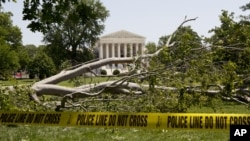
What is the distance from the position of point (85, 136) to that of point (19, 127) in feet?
6.57

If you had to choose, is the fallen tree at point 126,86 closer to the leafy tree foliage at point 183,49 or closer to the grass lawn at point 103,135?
the leafy tree foliage at point 183,49

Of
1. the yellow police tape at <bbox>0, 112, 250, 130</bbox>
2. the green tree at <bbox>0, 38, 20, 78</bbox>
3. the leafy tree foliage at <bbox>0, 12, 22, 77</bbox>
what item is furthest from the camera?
the leafy tree foliage at <bbox>0, 12, 22, 77</bbox>

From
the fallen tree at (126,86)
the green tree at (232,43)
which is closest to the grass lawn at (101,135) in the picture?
the fallen tree at (126,86)

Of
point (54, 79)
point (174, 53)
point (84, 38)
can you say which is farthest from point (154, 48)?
point (84, 38)

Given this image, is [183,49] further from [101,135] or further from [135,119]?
[135,119]

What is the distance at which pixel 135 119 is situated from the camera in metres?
5.66

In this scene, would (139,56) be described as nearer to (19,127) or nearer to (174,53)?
(174,53)

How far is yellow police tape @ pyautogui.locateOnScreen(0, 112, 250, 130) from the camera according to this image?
5.31 m

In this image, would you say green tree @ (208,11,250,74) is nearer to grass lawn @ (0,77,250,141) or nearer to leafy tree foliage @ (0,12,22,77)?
grass lawn @ (0,77,250,141)

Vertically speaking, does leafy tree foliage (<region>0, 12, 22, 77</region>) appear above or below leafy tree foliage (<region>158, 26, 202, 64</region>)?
above

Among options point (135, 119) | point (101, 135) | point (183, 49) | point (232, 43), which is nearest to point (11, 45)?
point (232, 43)

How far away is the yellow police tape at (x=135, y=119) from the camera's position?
17.4 feet

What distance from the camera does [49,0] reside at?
6188 mm

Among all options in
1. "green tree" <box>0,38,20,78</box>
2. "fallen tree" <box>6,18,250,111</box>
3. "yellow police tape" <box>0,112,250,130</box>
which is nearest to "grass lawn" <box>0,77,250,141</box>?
"fallen tree" <box>6,18,250,111</box>
